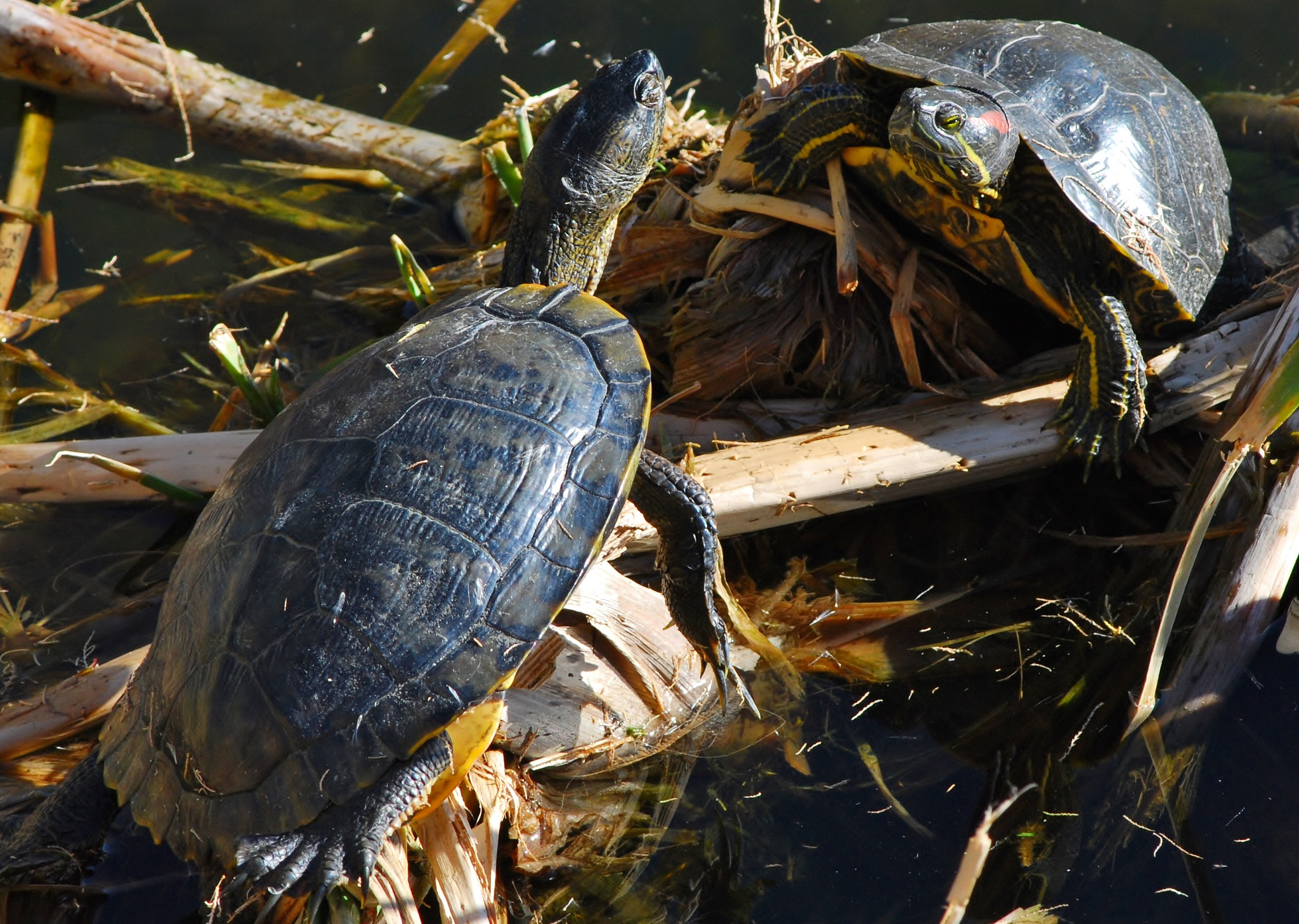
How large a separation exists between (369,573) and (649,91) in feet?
6.03

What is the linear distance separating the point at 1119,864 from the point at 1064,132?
2.21 m

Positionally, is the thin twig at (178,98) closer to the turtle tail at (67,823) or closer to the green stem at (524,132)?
the green stem at (524,132)

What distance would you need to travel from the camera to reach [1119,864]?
227cm

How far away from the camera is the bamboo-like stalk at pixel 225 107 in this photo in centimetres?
427

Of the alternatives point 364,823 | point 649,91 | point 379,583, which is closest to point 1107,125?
point 649,91

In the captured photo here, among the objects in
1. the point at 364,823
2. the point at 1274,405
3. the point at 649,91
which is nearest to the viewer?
the point at 364,823

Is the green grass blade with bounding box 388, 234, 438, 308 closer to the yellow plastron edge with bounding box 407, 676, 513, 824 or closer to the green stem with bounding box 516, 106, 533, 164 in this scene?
the green stem with bounding box 516, 106, 533, 164

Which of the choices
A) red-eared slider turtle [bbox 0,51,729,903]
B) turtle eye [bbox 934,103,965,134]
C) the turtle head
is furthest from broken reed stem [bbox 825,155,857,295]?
red-eared slider turtle [bbox 0,51,729,903]

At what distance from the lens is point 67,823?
2279 mm

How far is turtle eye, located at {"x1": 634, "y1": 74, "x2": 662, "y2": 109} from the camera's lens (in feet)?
9.41

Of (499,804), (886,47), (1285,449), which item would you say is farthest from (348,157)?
(1285,449)

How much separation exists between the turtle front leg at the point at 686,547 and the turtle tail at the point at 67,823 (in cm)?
153

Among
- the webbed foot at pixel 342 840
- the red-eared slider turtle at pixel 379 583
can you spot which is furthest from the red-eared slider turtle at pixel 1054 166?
the webbed foot at pixel 342 840

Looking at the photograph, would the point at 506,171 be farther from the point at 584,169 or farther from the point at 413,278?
the point at 584,169
